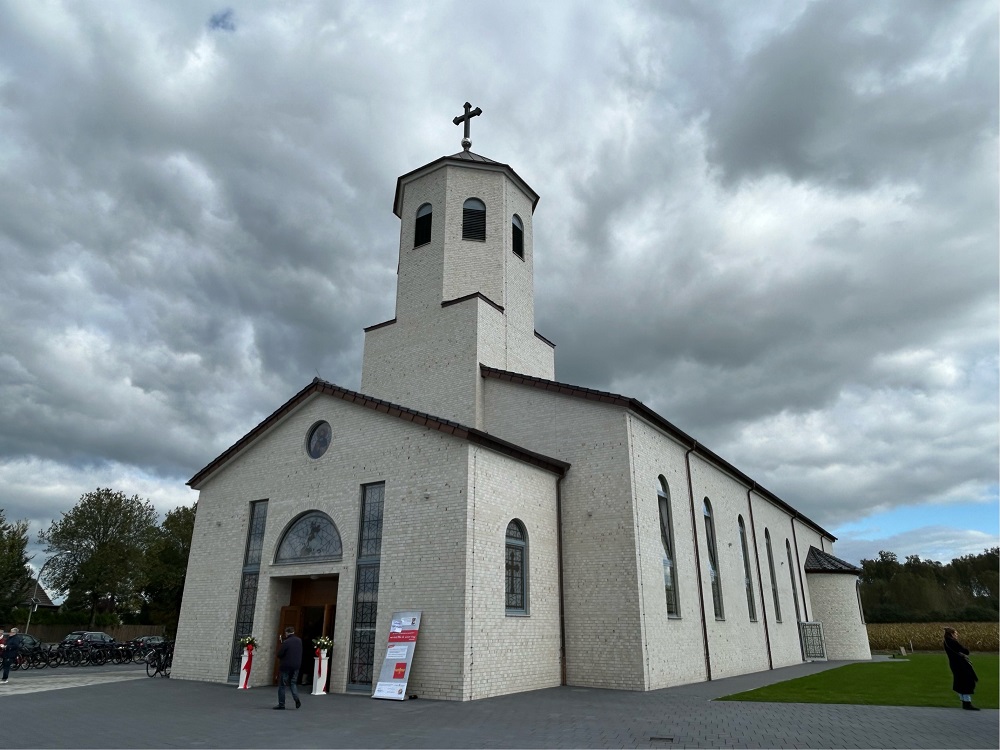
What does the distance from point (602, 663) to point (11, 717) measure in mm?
12281

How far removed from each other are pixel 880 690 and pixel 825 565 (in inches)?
834

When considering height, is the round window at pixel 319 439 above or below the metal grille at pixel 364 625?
above

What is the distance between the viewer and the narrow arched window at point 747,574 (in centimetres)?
2506

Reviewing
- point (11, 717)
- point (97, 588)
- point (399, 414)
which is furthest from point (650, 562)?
point (97, 588)

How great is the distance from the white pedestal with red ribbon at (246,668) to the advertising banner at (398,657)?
4.36 m

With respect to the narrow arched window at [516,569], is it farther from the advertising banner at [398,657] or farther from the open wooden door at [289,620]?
the open wooden door at [289,620]

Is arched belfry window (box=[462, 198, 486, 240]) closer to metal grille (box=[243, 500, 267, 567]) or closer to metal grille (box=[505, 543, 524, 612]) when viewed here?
metal grille (box=[243, 500, 267, 567])

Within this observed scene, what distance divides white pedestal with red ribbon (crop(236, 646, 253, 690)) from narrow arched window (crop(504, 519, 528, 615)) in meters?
6.96

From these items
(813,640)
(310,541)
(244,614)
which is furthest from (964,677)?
(813,640)

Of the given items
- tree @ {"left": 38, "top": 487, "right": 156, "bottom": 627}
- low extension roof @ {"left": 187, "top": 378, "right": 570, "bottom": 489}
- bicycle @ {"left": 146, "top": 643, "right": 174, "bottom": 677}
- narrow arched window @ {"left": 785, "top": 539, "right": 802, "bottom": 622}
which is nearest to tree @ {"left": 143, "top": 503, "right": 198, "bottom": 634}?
tree @ {"left": 38, "top": 487, "right": 156, "bottom": 627}

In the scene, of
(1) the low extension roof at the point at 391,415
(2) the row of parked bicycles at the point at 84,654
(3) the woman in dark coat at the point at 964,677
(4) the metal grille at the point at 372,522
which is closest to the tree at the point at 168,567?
(2) the row of parked bicycles at the point at 84,654

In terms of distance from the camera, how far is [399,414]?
659 inches

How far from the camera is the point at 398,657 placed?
14.3 meters

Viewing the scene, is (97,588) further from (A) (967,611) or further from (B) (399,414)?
(A) (967,611)
